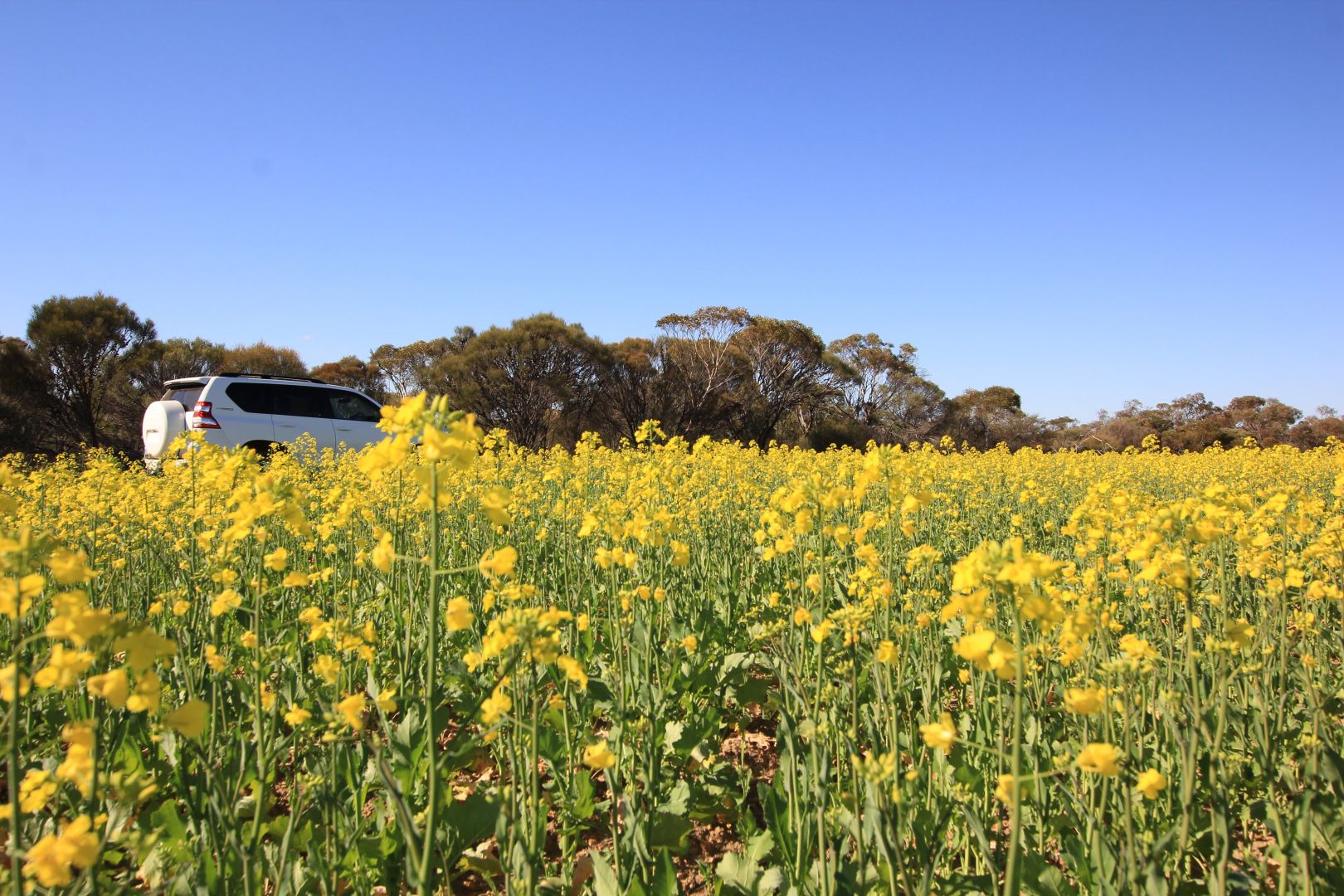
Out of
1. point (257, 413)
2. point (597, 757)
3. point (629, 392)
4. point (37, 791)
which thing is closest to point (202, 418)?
point (257, 413)

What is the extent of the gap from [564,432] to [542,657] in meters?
23.3

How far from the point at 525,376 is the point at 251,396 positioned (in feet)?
40.0

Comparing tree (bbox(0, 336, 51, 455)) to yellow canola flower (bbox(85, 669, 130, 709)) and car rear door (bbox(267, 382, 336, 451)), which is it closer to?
car rear door (bbox(267, 382, 336, 451))

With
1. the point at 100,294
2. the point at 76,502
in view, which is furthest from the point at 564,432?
the point at 76,502

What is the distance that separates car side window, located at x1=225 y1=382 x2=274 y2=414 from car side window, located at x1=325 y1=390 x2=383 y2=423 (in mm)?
1130

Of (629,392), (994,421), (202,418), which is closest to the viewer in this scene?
(202,418)

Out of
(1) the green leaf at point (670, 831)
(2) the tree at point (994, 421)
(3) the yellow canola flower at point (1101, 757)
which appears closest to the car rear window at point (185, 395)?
(1) the green leaf at point (670, 831)

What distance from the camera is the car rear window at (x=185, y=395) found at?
10.8 meters

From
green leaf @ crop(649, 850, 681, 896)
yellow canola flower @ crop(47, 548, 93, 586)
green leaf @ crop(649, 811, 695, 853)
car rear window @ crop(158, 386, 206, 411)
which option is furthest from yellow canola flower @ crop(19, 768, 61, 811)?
car rear window @ crop(158, 386, 206, 411)

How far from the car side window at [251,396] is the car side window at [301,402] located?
118 mm

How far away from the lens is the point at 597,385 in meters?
24.7

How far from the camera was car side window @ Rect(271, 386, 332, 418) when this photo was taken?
11594 millimetres

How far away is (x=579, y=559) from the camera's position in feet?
13.7

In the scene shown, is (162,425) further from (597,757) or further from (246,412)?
(597,757)
